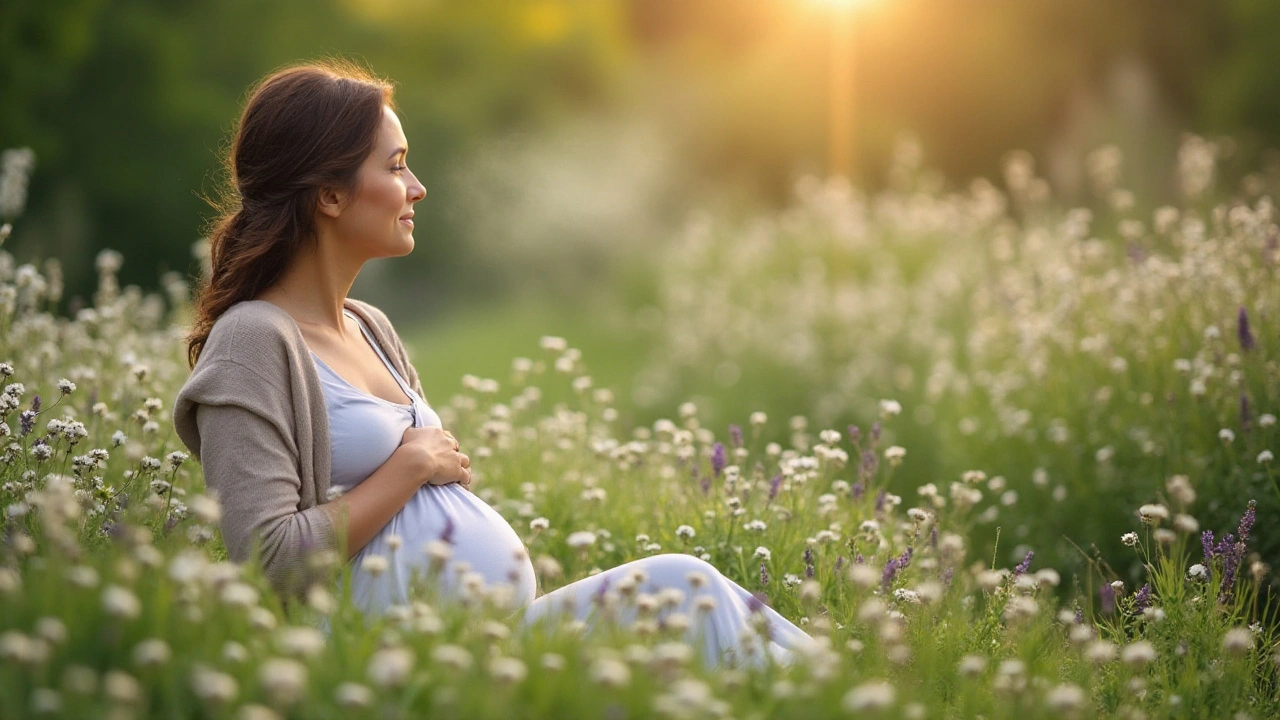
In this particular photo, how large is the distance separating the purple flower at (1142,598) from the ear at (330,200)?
237 cm

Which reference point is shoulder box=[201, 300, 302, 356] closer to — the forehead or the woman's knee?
the forehead

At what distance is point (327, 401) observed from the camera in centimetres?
283

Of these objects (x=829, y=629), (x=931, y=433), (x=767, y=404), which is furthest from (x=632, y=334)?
(x=829, y=629)

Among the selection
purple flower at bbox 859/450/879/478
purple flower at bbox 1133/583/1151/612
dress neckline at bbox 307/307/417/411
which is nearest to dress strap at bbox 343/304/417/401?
dress neckline at bbox 307/307/417/411

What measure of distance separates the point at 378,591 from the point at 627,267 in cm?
1124

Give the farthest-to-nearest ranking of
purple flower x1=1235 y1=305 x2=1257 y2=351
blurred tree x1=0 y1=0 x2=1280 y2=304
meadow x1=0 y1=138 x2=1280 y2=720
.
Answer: blurred tree x1=0 y1=0 x2=1280 y2=304 < purple flower x1=1235 y1=305 x2=1257 y2=351 < meadow x1=0 y1=138 x2=1280 y2=720

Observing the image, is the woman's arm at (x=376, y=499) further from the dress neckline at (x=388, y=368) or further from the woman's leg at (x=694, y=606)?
the woman's leg at (x=694, y=606)

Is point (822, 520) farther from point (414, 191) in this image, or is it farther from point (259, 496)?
point (259, 496)

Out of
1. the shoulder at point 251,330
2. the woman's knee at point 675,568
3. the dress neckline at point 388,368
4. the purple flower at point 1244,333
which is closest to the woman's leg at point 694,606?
the woman's knee at point 675,568

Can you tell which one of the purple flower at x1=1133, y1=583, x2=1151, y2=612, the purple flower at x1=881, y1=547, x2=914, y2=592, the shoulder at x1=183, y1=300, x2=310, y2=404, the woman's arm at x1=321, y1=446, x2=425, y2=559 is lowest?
the purple flower at x1=1133, y1=583, x2=1151, y2=612

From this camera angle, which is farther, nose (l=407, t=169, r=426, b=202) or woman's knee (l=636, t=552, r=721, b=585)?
nose (l=407, t=169, r=426, b=202)

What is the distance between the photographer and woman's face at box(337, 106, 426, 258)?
2.98 metres

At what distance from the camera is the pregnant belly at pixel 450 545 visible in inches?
107

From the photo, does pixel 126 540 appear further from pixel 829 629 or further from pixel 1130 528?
pixel 1130 528
